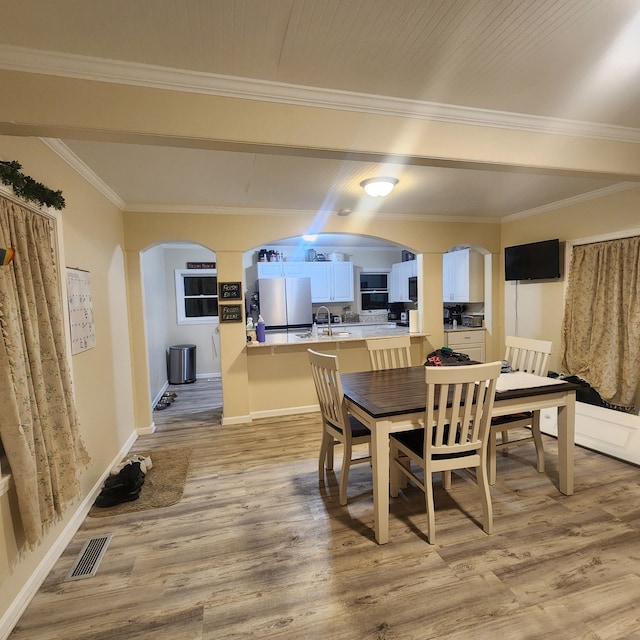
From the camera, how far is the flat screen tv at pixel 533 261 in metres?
4.02

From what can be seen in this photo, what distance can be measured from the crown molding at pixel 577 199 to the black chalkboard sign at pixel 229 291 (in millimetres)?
3649

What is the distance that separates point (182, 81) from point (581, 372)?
4.47m

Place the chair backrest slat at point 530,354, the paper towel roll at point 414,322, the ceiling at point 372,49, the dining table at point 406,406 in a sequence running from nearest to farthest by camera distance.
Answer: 1. the ceiling at point 372,49
2. the dining table at point 406,406
3. the chair backrest slat at point 530,354
4. the paper towel roll at point 414,322

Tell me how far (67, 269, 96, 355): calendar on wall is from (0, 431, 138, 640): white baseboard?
3.50 feet

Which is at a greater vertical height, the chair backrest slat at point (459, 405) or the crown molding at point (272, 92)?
the crown molding at point (272, 92)

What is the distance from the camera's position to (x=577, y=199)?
3828 mm

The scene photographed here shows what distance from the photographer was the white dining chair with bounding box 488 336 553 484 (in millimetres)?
2609

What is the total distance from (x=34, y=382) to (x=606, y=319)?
4.72m

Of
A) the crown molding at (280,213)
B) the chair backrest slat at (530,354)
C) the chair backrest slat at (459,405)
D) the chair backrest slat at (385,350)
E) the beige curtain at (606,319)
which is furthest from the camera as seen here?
the crown molding at (280,213)

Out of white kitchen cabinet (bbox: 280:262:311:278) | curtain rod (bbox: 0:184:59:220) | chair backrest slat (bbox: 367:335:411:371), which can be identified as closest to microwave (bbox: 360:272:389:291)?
white kitchen cabinet (bbox: 280:262:311:278)

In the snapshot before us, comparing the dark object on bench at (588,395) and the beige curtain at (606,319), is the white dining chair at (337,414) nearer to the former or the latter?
the dark object on bench at (588,395)

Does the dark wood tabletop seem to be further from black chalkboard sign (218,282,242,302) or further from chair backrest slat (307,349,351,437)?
black chalkboard sign (218,282,242,302)

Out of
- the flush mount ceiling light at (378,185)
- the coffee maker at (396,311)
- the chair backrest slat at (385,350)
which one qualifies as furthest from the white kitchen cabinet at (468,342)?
the flush mount ceiling light at (378,185)

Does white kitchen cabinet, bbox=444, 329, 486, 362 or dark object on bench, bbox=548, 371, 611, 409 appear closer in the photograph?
dark object on bench, bbox=548, 371, 611, 409
